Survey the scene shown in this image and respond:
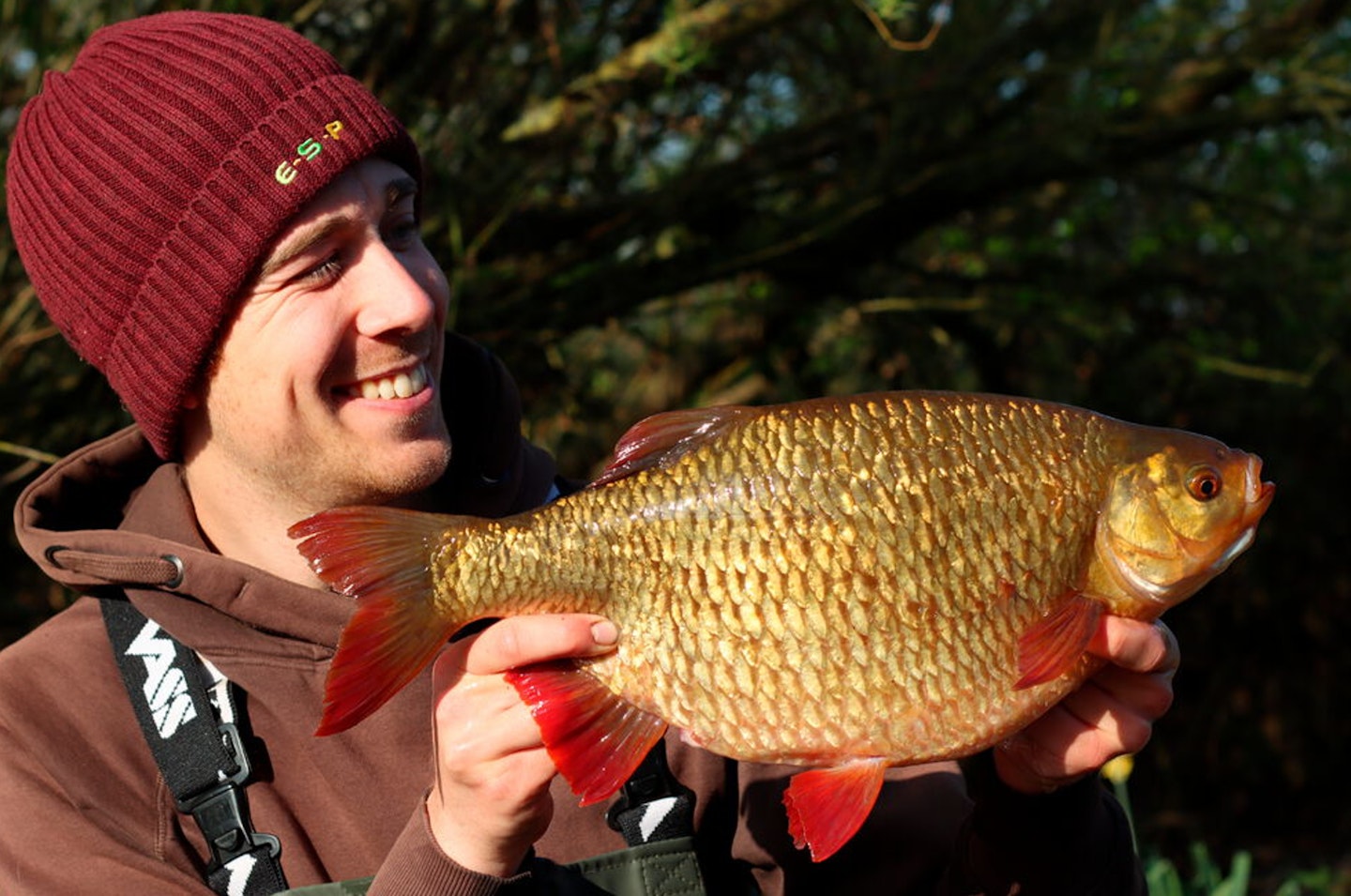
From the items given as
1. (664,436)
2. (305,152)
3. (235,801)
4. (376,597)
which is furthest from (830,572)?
(305,152)

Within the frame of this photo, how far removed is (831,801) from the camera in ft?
4.92

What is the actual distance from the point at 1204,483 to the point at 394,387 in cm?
100

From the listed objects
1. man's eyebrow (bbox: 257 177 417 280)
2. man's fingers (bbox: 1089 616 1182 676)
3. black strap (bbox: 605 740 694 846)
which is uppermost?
man's eyebrow (bbox: 257 177 417 280)

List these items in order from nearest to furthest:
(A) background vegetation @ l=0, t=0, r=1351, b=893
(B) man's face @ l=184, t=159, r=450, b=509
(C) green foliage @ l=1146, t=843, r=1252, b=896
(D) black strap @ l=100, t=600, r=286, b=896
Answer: (D) black strap @ l=100, t=600, r=286, b=896 → (B) man's face @ l=184, t=159, r=450, b=509 → (C) green foliage @ l=1146, t=843, r=1252, b=896 → (A) background vegetation @ l=0, t=0, r=1351, b=893

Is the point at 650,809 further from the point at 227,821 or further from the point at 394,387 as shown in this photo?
the point at 394,387

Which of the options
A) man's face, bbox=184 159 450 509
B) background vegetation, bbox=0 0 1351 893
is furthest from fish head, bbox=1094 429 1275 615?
background vegetation, bbox=0 0 1351 893

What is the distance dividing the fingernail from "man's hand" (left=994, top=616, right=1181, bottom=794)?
493 mm

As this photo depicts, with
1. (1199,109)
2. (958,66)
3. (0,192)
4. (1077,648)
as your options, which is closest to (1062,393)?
(1199,109)

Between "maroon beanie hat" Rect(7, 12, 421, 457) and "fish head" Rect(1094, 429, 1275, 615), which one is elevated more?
"maroon beanie hat" Rect(7, 12, 421, 457)

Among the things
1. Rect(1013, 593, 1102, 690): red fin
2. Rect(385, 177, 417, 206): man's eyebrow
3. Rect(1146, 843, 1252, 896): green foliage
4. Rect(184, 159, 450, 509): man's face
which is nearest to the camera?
Rect(1013, 593, 1102, 690): red fin

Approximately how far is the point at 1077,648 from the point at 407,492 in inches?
34.8

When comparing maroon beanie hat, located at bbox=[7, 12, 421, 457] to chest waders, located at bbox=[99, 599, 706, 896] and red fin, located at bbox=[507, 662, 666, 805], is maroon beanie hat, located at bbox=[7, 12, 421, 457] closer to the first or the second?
chest waders, located at bbox=[99, 599, 706, 896]

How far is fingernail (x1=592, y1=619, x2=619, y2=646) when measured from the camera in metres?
1.48

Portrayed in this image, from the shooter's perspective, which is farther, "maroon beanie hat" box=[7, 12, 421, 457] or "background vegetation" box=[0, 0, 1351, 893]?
"background vegetation" box=[0, 0, 1351, 893]
